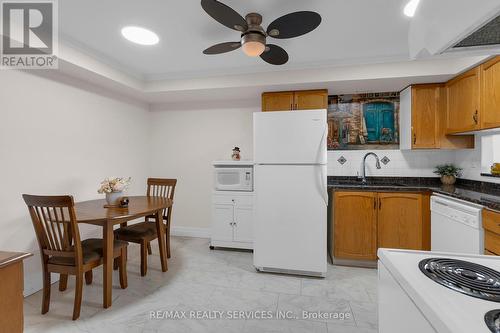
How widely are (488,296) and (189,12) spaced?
232cm

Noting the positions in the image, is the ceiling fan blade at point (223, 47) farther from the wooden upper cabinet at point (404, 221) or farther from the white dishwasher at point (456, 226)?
the white dishwasher at point (456, 226)

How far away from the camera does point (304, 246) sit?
2.62 m

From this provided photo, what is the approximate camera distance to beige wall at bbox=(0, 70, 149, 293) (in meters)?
2.21

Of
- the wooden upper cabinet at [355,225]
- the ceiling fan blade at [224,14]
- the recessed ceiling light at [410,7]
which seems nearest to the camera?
the ceiling fan blade at [224,14]

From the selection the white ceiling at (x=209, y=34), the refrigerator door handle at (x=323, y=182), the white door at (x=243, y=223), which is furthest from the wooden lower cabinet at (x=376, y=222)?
the white ceiling at (x=209, y=34)

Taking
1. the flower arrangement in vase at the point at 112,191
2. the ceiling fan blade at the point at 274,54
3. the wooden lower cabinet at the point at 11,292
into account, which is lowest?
the wooden lower cabinet at the point at 11,292

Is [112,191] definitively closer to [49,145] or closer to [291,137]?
[49,145]

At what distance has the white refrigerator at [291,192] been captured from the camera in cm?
257

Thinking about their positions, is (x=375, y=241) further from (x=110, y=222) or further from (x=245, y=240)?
(x=110, y=222)

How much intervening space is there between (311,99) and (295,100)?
0.67 ft

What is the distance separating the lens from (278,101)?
328 centimetres

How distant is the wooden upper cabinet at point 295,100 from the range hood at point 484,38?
7.77 ft

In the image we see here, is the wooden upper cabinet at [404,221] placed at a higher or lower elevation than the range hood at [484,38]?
lower

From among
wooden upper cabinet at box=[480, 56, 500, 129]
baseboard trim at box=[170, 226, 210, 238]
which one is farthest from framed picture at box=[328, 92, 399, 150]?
baseboard trim at box=[170, 226, 210, 238]
